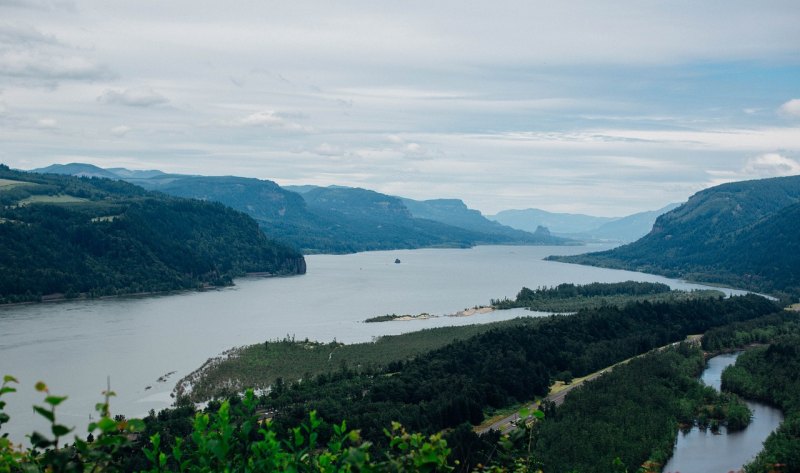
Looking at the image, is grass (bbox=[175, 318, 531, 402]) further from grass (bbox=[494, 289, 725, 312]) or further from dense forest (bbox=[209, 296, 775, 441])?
grass (bbox=[494, 289, 725, 312])

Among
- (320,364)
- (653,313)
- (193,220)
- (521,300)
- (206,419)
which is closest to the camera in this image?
(206,419)

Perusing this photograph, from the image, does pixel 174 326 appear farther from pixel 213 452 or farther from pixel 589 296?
pixel 213 452

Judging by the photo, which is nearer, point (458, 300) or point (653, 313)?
point (653, 313)

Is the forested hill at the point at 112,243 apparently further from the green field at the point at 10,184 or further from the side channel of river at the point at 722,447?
the side channel of river at the point at 722,447

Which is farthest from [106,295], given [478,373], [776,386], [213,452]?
[213,452]

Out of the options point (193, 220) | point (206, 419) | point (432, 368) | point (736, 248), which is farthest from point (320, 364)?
point (736, 248)

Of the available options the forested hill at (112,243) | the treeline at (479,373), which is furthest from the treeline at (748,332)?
the forested hill at (112,243)

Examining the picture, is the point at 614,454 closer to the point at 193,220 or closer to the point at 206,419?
the point at 206,419

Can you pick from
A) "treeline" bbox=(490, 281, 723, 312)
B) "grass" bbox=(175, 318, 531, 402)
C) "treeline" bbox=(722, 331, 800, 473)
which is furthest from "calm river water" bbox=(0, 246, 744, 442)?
"treeline" bbox=(722, 331, 800, 473)
